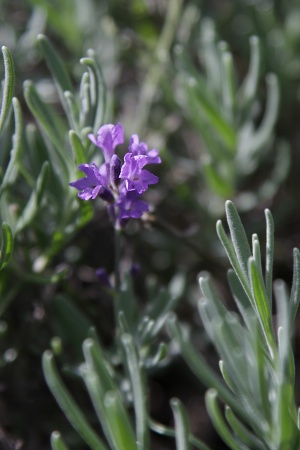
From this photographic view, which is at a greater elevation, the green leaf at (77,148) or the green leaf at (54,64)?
the green leaf at (54,64)

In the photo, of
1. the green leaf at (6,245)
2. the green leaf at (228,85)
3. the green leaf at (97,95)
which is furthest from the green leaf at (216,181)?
the green leaf at (6,245)

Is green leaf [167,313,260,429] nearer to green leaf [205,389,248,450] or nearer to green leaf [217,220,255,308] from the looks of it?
green leaf [205,389,248,450]

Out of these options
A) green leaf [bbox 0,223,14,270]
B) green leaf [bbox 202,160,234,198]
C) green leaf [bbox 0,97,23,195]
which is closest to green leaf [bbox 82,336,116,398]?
green leaf [bbox 0,223,14,270]

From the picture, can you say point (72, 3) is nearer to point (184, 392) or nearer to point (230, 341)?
point (184, 392)

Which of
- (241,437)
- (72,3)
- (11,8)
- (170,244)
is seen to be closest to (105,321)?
(170,244)

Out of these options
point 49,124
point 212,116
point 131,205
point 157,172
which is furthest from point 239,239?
point 157,172

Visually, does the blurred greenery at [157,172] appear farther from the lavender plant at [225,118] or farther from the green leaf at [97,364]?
the green leaf at [97,364]
